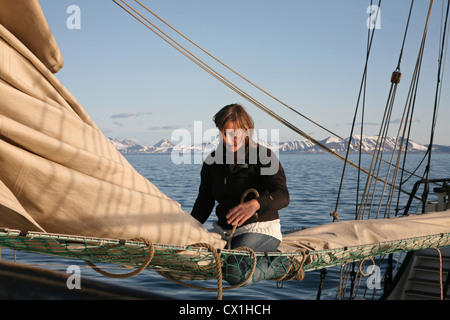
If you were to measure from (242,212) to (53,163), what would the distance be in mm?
1134

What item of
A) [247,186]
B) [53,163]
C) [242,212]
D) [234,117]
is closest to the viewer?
[53,163]

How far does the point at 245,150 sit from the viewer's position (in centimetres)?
306

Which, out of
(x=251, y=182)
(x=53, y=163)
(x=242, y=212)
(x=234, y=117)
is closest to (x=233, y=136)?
(x=234, y=117)

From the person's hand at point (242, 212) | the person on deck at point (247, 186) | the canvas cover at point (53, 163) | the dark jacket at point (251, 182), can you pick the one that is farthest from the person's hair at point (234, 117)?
the canvas cover at point (53, 163)

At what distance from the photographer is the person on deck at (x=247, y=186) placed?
9.27 ft

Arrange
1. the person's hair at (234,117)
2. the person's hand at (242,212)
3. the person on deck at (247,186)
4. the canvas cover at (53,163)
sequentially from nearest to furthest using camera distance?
the canvas cover at (53,163) → the person's hand at (242,212) → the person on deck at (247,186) → the person's hair at (234,117)

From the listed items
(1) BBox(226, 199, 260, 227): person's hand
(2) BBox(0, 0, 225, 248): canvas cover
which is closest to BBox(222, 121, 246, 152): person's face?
(1) BBox(226, 199, 260, 227): person's hand

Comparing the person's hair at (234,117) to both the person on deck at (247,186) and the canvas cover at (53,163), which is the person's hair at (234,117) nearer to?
the person on deck at (247,186)

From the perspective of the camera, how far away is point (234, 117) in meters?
2.94

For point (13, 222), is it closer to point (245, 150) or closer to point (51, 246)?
point (51, 246)

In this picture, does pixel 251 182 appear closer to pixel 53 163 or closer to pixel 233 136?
pixel 233 136

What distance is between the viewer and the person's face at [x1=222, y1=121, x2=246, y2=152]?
2.96 meters
